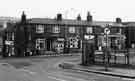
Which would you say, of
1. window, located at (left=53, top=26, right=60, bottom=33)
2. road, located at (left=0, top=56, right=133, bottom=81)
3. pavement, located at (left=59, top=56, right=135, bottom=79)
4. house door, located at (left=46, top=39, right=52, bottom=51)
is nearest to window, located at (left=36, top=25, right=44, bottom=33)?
house door, located at (left=46, top=39, right=52, bottom=51)

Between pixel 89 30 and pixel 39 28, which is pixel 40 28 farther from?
pixel 89 30

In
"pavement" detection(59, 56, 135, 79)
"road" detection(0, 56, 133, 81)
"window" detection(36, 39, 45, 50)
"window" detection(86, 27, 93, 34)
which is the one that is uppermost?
"window" detection(86, 27, 93, 34)

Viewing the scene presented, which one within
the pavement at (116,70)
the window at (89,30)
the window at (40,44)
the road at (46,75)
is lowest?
the road at (46,75)

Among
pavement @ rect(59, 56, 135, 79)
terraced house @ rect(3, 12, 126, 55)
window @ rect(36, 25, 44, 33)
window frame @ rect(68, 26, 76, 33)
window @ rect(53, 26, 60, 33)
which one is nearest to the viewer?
pavement @ rect(59, 56, 135, 79)

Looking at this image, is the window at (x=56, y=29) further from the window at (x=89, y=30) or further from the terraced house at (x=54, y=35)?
the window at (x=89, y=30)

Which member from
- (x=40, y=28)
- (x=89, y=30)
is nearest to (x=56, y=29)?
(x=40, y=28)

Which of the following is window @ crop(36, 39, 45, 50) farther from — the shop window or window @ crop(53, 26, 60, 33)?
the shop window

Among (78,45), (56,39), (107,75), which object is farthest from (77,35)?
(107,75)

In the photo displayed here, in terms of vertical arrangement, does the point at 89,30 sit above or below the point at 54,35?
above

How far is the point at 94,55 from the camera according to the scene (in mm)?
25547

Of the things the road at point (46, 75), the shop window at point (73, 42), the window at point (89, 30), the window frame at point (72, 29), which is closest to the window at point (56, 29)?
the window frame at point (72, 29)

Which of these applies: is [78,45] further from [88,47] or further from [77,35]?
[88,47]

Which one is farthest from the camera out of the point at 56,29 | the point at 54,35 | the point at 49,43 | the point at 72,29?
the point at 72,29

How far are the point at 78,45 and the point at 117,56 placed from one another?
81.0 feet
